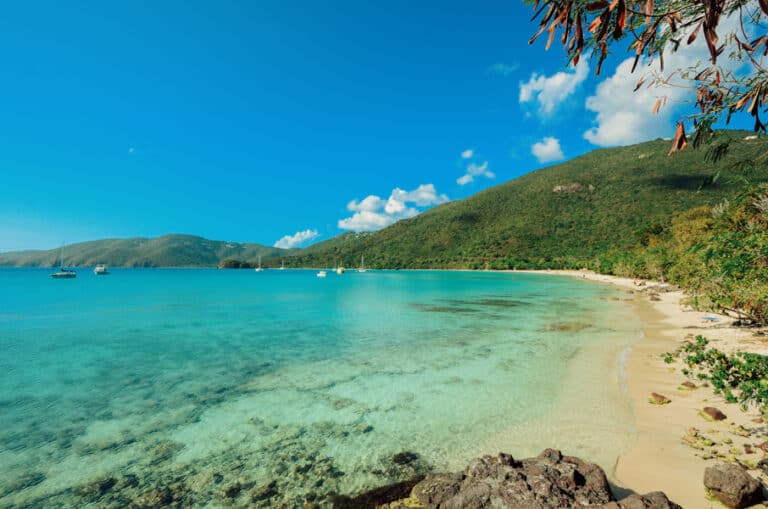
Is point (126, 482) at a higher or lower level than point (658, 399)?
lower

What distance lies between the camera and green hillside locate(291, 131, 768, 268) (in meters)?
91.8

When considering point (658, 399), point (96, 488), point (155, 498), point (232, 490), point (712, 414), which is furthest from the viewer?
point (658, 399)

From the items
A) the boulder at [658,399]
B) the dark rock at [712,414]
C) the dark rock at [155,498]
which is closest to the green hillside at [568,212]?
the boulder at [658,399]

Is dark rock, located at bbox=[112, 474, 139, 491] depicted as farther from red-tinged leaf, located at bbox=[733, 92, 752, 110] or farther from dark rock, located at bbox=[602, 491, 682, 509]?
red-tinged leaf, located at bbox=[733, 92, 752, 110]

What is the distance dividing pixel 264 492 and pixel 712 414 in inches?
338

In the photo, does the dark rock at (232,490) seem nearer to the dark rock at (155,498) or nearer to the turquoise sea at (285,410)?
the turquoise sea at (285,410)

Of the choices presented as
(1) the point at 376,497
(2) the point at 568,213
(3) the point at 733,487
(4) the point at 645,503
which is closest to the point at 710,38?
(4) the point at 645,503

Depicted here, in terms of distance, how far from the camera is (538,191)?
120438mm

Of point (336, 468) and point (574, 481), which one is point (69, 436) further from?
point (574, 481)

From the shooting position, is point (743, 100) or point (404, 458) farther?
point (404, 458)

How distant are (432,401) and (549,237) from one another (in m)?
113

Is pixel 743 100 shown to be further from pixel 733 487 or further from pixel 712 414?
pixel 712 414

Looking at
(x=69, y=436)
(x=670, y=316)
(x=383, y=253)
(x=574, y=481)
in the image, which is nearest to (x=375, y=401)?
(x=574, y=481)

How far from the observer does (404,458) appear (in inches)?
256
